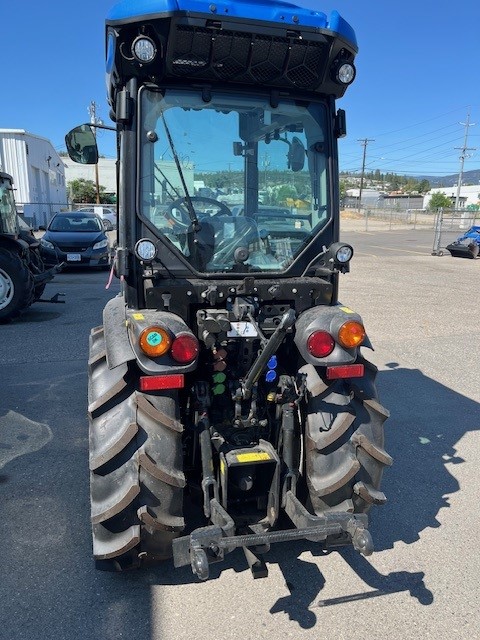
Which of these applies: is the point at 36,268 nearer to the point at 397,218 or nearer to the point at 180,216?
the point at 180,216

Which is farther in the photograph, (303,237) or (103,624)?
(303,237)

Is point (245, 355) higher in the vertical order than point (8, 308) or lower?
higher

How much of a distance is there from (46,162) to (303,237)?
35488 millimetres

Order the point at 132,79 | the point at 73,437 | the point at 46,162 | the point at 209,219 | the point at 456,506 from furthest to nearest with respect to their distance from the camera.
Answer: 1. the point at 46,162
2. the point at 73,437
3. the point at 456,506
4. the point at 209,219
5. the point at 132,79

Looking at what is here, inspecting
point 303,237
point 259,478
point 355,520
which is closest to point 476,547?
point 355,520

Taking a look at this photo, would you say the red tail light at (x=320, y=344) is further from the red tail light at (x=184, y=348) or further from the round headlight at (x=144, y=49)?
the round headlight at (x=144, y=49)

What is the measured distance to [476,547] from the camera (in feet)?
9.82

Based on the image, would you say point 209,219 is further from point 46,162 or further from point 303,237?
point 46,162

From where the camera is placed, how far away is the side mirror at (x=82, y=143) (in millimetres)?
3115

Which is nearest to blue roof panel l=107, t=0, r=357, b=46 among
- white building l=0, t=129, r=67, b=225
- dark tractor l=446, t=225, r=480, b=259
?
dark tractor l=446, t=225, r=480, b=259

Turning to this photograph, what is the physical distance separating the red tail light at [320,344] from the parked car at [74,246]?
1161 centimetres

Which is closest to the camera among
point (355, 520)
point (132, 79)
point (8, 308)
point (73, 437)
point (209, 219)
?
point (355, 520)

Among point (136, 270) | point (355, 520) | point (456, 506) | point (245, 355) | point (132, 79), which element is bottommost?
point (456, 506)

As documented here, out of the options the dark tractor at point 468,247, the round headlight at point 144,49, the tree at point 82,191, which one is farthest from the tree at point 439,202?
the round headlight at point 144,49
